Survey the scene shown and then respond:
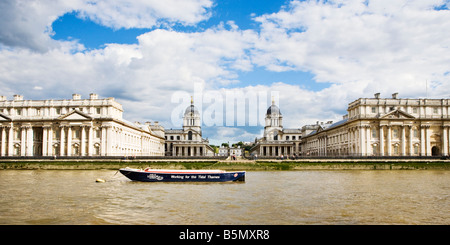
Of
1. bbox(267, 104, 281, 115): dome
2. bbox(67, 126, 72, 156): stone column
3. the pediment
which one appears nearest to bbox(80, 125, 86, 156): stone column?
bbox(67, 126, 72, 156): stone column

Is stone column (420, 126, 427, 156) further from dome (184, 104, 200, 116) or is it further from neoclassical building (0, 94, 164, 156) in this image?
dome (184, 104, 200, 116)

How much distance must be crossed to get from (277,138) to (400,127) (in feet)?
232

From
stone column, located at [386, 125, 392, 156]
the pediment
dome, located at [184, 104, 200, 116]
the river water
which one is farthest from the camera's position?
dome, located at [184, 104, 200, 116]

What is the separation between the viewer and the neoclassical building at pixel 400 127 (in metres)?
83.2

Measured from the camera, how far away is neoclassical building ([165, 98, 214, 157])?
441ft

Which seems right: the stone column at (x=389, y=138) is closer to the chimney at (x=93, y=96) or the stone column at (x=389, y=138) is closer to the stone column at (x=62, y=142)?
the chimney at (x=93, y=96)

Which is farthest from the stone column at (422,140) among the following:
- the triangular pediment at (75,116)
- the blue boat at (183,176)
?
the triangular pediment at (75,116)

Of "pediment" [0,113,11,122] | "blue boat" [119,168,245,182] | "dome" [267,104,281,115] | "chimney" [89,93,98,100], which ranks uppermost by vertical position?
"dome" [267,104,281,115]

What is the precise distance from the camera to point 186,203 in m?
21.4

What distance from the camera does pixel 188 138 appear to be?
145500 millimetres

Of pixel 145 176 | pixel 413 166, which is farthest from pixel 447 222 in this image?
pixel 413 166

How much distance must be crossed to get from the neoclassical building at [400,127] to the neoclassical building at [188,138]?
63143mm

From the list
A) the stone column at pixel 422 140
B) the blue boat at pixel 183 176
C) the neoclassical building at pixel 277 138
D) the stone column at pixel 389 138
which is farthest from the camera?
the neoclassical building at pixel 277 138

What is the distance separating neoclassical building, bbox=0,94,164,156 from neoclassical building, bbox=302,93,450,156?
5630cm
